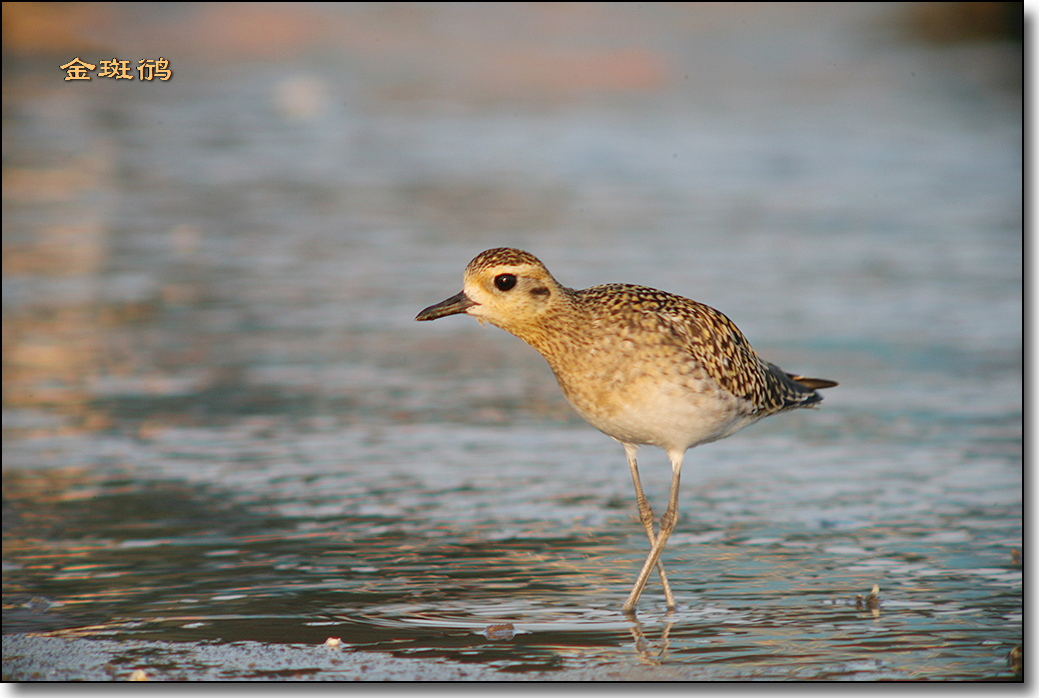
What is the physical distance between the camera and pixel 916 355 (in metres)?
9.61

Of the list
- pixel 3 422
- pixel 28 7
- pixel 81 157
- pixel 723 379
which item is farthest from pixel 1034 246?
pixel 28 7

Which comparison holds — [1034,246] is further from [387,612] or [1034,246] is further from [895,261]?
[895,261]

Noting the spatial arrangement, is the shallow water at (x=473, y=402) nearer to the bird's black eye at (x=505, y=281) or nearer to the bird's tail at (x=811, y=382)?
the bird's tail at (x=811, y=382)

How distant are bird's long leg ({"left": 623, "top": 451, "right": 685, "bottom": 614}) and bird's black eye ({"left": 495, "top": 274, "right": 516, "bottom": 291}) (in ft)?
3.15

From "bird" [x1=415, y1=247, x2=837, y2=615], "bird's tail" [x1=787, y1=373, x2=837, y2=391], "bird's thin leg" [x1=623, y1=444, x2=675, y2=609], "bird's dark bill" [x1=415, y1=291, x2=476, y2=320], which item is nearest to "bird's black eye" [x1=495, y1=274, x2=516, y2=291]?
"bird" [x1=415, y1=247, x2=837, y2=615]

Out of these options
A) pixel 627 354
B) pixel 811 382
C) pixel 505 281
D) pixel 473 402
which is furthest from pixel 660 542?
pixel 473 402

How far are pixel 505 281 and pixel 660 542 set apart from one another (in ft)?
4.01

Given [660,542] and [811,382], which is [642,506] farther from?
[811,382]

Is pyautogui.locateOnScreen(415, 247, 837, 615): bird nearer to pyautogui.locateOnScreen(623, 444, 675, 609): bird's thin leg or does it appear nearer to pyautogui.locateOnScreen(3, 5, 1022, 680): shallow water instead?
pyautogui.locateOnScreen(623, 444, 675, 609): bird's thin leg

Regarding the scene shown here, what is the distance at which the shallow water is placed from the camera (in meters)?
5.34

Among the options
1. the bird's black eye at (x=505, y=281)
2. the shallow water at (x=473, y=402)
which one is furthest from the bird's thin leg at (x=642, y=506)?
the bird's black eye at (x=505, y=281)

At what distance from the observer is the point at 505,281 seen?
18.7 ft

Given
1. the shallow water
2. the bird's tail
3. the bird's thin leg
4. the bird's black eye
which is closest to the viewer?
the shallow water

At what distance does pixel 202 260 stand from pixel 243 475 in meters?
5.58
